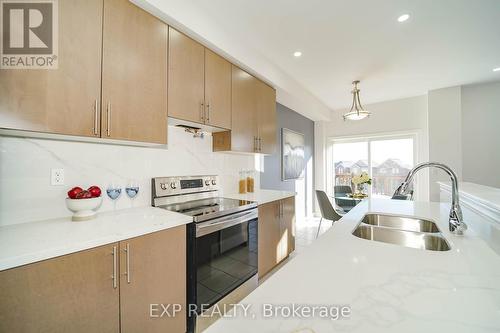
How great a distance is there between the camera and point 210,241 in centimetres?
153

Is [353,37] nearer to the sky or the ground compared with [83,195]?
nearer to the sky

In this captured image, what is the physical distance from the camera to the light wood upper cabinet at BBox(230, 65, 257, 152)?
2211mm

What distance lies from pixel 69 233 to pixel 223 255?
102 centimetres

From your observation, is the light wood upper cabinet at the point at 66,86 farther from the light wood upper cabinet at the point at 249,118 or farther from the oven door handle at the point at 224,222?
the light wood upper cabinet at the point at 249,118

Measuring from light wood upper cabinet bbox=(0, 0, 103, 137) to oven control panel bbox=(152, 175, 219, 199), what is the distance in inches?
26.6

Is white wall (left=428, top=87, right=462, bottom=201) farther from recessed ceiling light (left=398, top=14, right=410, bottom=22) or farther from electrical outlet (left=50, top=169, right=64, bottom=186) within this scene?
electrical outlet (left=50, top=169, right=64, bottom=186)

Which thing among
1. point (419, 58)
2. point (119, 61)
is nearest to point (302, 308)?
point (119, 61)

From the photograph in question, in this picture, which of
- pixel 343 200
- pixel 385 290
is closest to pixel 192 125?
pixel 385 290

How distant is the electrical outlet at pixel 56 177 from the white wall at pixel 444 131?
16.6 ft

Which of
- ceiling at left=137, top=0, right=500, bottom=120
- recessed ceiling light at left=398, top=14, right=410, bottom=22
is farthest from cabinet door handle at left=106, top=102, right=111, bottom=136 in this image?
→ recessed ceiling light at left=398, top=14, right=410, bottom=22

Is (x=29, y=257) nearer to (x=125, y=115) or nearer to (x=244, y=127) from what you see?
(x=125, y=115)

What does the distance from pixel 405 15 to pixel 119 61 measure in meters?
2.45

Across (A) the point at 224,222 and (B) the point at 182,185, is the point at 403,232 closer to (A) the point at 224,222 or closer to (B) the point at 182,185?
(A) the point at 224,222

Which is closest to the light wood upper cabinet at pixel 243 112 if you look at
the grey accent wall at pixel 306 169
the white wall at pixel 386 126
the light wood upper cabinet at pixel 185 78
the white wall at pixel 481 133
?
the light wood upper cabinet at pixel 185 78
